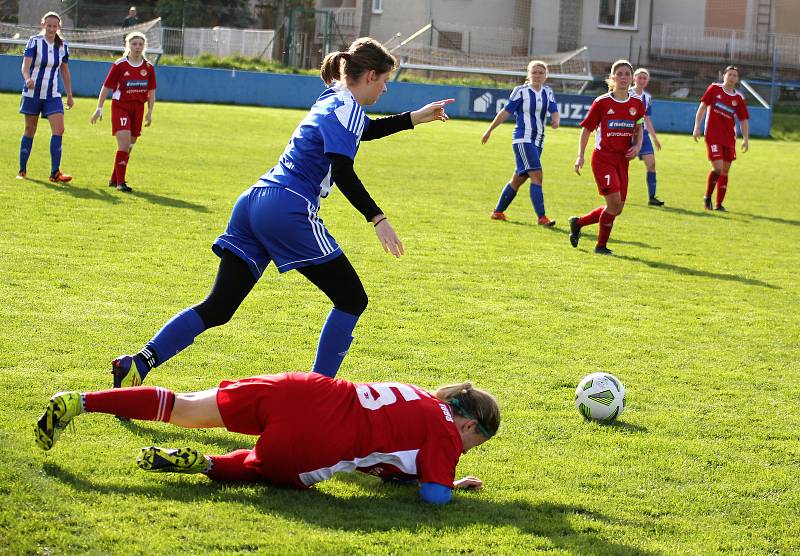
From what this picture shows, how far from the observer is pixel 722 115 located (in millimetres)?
16047

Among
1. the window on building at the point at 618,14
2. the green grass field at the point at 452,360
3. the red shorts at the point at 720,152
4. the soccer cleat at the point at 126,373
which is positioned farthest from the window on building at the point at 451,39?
the soccer cleat at the point at 126,373

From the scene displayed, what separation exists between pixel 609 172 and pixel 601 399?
6029 mm

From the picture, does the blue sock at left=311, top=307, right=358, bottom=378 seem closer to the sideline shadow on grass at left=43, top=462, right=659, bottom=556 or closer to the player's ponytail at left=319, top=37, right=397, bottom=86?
the sideline shadow on grass at left=43, top=462, right=659, bottom=556

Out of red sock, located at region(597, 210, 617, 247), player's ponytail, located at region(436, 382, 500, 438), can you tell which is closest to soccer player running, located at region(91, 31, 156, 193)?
red sock, located at region(597, 210, 617, 247)

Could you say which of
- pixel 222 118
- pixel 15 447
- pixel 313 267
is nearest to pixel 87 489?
pixel 15 447

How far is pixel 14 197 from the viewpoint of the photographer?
11.8m

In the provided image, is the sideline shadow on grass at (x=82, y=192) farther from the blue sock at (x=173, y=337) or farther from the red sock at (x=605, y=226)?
the blue sock at (x=173, y=337)

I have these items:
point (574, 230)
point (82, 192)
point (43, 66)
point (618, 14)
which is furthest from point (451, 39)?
point (574, 230)

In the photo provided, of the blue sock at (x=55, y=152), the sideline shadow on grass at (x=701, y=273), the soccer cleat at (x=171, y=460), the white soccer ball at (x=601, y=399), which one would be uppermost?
the blue sock at (x=55, y=152)

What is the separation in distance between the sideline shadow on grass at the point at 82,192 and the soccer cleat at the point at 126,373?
7.63 m

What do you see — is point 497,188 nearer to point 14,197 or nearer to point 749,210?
point 749,210

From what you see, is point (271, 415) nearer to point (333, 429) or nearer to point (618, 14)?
point (333, 429)

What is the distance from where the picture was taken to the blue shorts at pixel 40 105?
1332 cm

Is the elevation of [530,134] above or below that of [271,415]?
above
